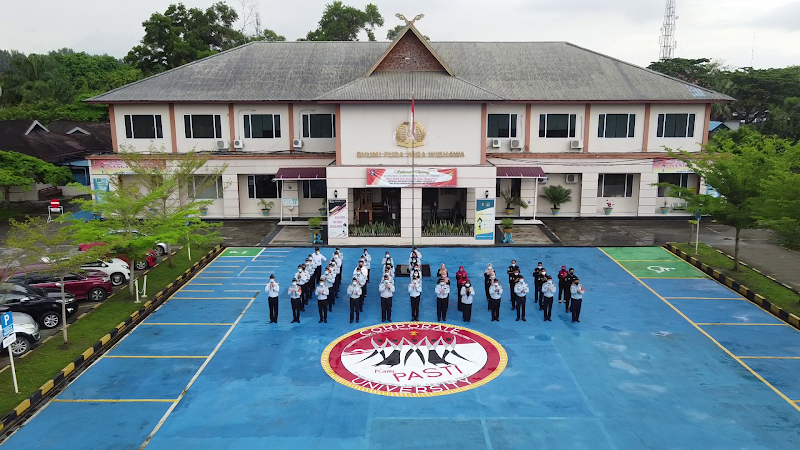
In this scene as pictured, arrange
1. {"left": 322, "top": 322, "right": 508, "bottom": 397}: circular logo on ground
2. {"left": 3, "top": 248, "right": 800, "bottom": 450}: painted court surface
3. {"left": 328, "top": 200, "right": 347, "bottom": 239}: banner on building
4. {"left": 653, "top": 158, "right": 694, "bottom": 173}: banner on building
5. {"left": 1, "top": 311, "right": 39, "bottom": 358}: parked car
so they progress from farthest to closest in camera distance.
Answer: {"left": 653, "top": 158, "right": 694, "bottom": 173}: banner on building, {"left": 328, "top": 200, "right": 347, "bottom": 239}: banner on building, {"left": 1, "top": 311, "right": 39, "bottom": 358}: parked car, {"left": 322, "top": 322, "right": 508, "bottom": 397}: circular logo on ground, {"left": 3, "top": 248, "right": 800, "bottom": 450}: painted court surface

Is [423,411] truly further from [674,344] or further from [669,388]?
[674,344]

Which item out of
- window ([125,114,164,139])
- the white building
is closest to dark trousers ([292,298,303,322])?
the white building

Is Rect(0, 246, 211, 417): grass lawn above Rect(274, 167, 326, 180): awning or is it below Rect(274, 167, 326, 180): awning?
below

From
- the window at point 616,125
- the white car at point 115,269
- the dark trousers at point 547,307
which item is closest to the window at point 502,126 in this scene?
the window at point 616,125

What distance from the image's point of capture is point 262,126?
33250 millimetres

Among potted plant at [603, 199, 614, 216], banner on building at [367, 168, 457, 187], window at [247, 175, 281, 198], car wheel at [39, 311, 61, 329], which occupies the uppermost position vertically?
banner on building at [367, 168, 457, 187]

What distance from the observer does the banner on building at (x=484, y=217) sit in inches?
1086

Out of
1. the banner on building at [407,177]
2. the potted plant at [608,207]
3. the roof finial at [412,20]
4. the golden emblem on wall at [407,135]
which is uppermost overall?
the roof finial at [412,20]

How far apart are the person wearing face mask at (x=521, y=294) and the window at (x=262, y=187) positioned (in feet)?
62.8

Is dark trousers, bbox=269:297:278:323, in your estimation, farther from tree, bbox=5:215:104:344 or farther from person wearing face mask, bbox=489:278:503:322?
person wearing face mask, bbox=489:278:503:322

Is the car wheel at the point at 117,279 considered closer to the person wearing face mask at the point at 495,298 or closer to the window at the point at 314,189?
the window at the point at 314,189

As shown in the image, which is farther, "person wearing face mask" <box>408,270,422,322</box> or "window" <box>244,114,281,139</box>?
"window" <box>244,114,281,139</box>

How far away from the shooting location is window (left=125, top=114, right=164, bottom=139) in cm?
3300

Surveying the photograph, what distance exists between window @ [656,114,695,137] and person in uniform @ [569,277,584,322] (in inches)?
757
